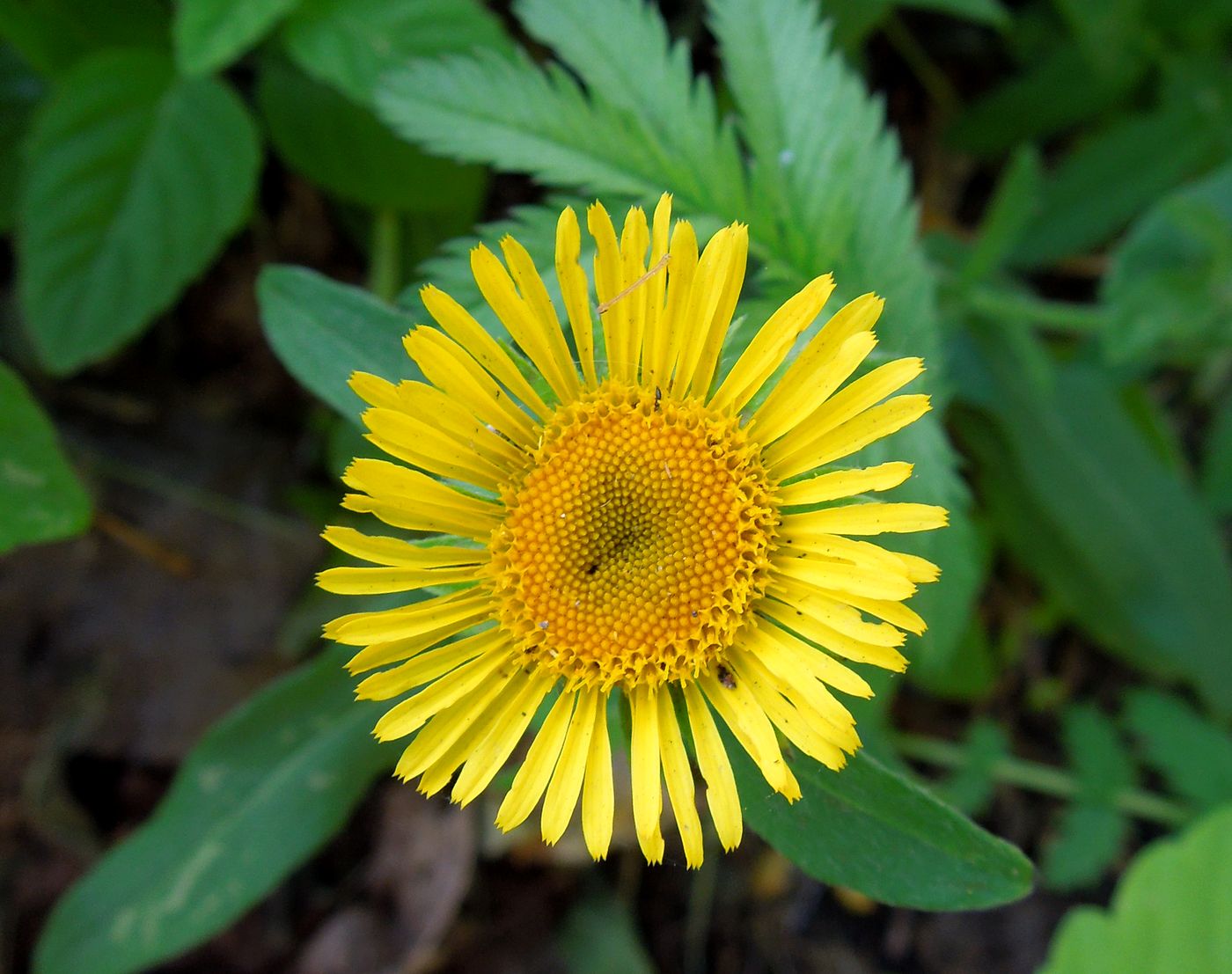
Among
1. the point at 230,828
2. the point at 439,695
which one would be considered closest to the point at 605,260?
the point at 439,695

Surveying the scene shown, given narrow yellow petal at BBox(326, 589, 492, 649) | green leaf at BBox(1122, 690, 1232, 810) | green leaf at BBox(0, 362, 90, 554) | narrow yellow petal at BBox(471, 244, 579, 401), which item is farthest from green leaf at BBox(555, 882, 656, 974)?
narrow yellow petal at BBox(471, 244, 579, 401)

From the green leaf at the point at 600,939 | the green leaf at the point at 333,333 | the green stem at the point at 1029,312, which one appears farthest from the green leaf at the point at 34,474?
the green stem at the point at 1029,312

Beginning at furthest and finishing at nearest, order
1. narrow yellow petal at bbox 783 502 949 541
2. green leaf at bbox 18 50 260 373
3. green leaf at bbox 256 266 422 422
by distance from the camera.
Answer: green leaf at bbox 18 50 260 373
green leaf at bbox 256 266 422 422
narrow yellow petal at bbox 783 502 949 541

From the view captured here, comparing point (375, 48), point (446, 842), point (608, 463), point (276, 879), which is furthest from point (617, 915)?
point (375, 48)

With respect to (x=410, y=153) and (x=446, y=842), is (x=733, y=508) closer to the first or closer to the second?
(x=410, y=153)

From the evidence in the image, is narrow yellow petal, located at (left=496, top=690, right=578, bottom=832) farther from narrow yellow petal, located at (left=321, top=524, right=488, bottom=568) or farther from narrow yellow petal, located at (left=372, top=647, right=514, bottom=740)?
narrow yellow petal, located at (left=321, top=524, right=488, bottom=568)

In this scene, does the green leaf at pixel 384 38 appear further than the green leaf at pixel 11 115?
No

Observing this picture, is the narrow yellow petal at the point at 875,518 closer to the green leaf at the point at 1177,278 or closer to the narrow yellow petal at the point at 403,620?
the narrow yellow petal at the point at 403,620
